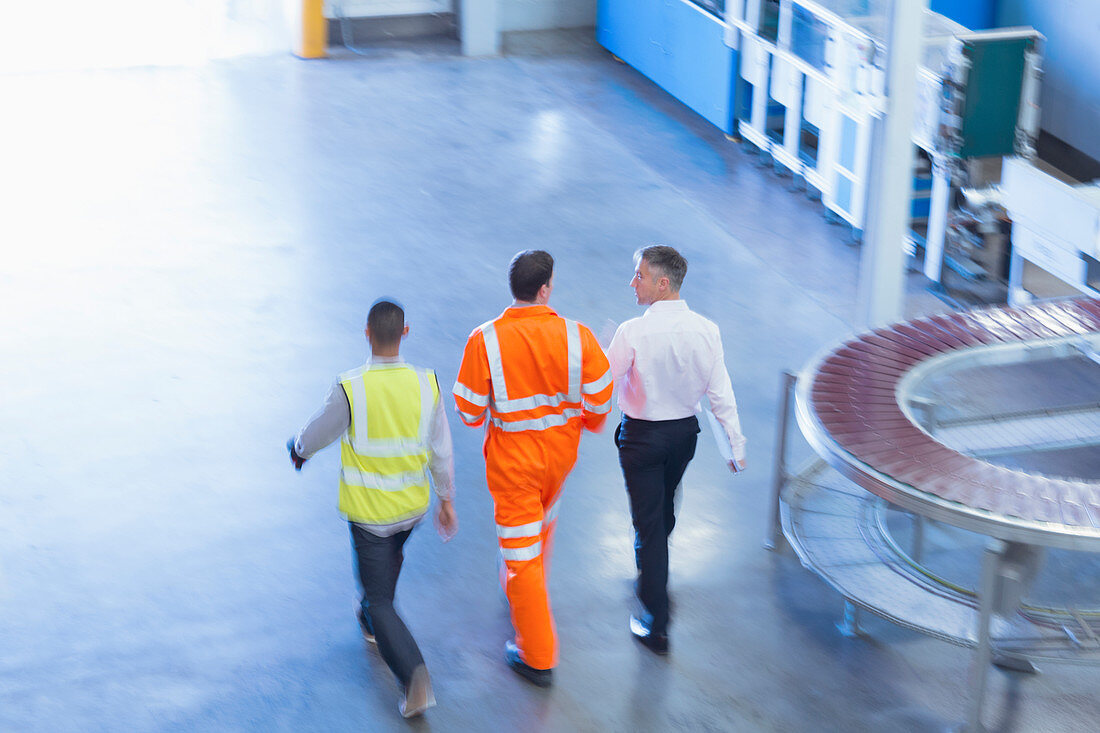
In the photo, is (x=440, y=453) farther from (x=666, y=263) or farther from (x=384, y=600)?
(x=666, y=263)

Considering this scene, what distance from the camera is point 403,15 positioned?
39.8 ft

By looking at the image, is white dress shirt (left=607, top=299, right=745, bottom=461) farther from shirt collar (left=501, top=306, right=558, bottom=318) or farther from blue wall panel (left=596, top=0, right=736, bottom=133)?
blue wall panel (left=596, top=0, right=736, bottom=133)

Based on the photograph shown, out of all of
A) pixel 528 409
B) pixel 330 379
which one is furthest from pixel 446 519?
pixel 330 379

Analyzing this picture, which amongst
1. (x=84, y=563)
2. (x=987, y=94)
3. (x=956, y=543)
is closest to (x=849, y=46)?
(x=987, y=94)

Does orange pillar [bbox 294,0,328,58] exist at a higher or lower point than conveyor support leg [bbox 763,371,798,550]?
higher

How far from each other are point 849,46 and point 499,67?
4194 millimetres

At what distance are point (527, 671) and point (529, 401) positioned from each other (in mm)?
965

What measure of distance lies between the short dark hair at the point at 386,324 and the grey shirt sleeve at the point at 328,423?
0.63 feet

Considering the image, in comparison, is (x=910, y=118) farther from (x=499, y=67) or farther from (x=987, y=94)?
(x=499, y=67)

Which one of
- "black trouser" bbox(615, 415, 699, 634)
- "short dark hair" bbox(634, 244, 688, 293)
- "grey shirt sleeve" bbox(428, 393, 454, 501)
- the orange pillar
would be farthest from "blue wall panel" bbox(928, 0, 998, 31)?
"grey shirt sleeve" bbox(428, 393, 454, 501)

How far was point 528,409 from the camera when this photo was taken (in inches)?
161

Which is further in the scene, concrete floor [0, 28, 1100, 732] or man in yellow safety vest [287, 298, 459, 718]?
concrete floor [0, 28, 1100, 732]

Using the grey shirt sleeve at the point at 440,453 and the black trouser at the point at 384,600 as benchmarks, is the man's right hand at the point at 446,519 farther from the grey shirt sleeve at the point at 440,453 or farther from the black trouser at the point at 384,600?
the black trouser at the point at 384,600

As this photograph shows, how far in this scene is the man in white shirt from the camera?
4.21m
